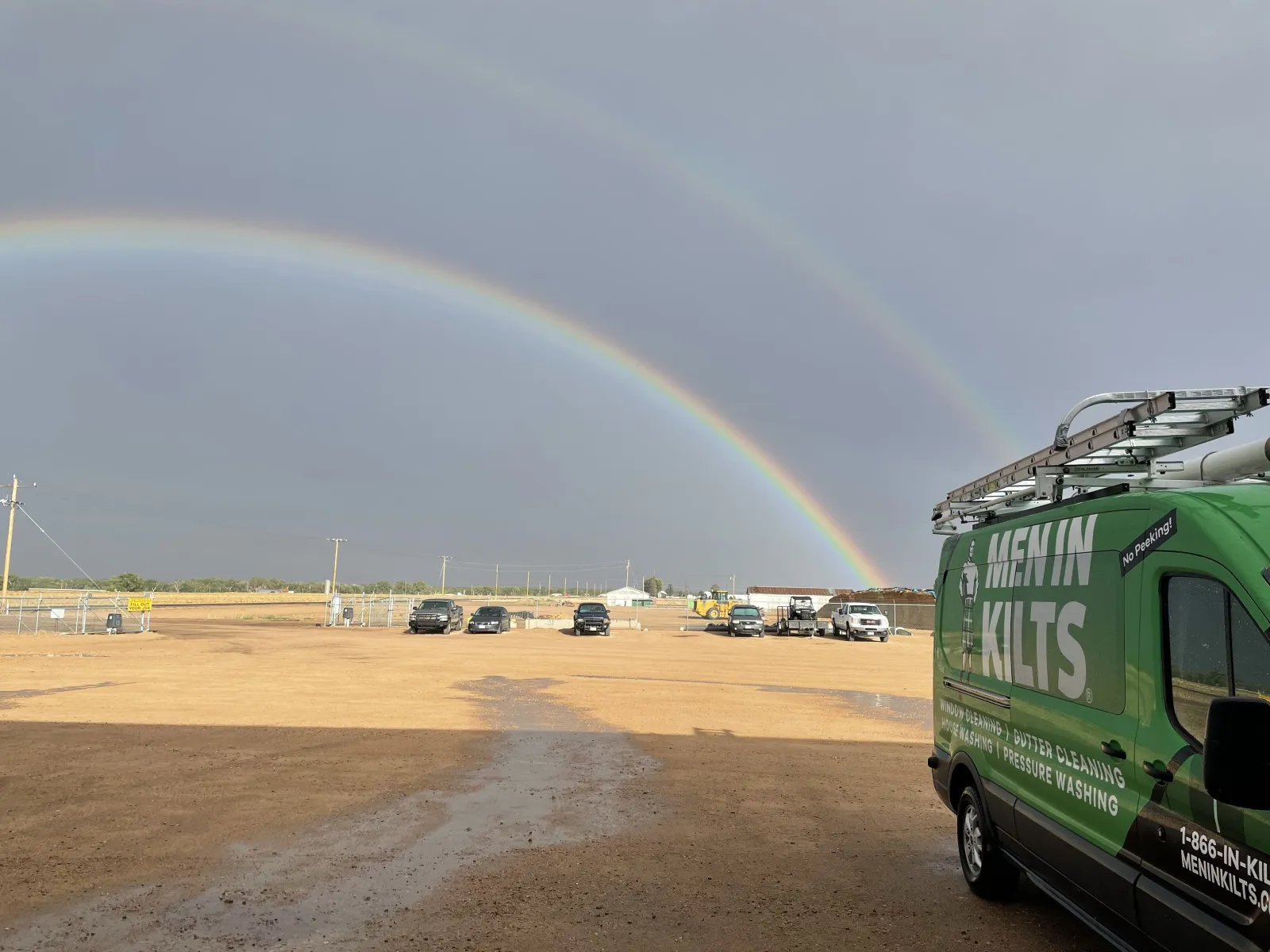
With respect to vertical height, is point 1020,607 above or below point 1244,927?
above

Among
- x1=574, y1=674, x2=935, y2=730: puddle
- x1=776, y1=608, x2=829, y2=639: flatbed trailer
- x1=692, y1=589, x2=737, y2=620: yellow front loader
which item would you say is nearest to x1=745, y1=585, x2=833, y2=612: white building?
x1=692, y1=589, x2=737, y2=620: yellow front loader

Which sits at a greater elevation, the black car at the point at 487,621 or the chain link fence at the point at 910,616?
the chain link fence at the point at 910,616

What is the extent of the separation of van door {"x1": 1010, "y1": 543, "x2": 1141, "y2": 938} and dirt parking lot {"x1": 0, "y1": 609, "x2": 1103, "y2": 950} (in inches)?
38.7

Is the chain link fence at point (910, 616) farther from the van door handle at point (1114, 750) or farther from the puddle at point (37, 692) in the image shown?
the van door handle at point (1114, 750)

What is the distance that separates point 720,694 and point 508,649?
50.4 feet

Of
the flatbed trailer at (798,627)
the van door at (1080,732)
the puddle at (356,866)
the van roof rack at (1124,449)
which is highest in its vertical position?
the van roof rack at (1124,449)

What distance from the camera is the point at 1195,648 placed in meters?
3.55

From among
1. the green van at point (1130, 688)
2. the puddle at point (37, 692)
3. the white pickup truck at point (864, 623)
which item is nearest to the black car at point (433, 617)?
the white pickup truck at point (864, 623)

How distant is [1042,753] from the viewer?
4844 millimetres

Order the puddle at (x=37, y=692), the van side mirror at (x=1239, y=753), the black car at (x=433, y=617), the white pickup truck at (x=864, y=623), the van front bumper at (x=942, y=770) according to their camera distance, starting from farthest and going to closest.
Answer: the white pickup truck at (x=864, y=623)
the black car at (x=433, y=617)
the puddle at (x=37, y=692)
the van front bumper at (x=942, y=770)
the van side mirror at (x=1239, y=753)

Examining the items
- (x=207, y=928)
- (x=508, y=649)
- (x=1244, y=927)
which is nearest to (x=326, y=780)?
(x=207, y=928)

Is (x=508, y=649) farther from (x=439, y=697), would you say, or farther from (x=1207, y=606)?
(x=1207, y=606)

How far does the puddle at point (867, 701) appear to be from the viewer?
15531 millimetres

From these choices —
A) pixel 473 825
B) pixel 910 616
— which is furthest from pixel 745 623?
pixel 473 825
